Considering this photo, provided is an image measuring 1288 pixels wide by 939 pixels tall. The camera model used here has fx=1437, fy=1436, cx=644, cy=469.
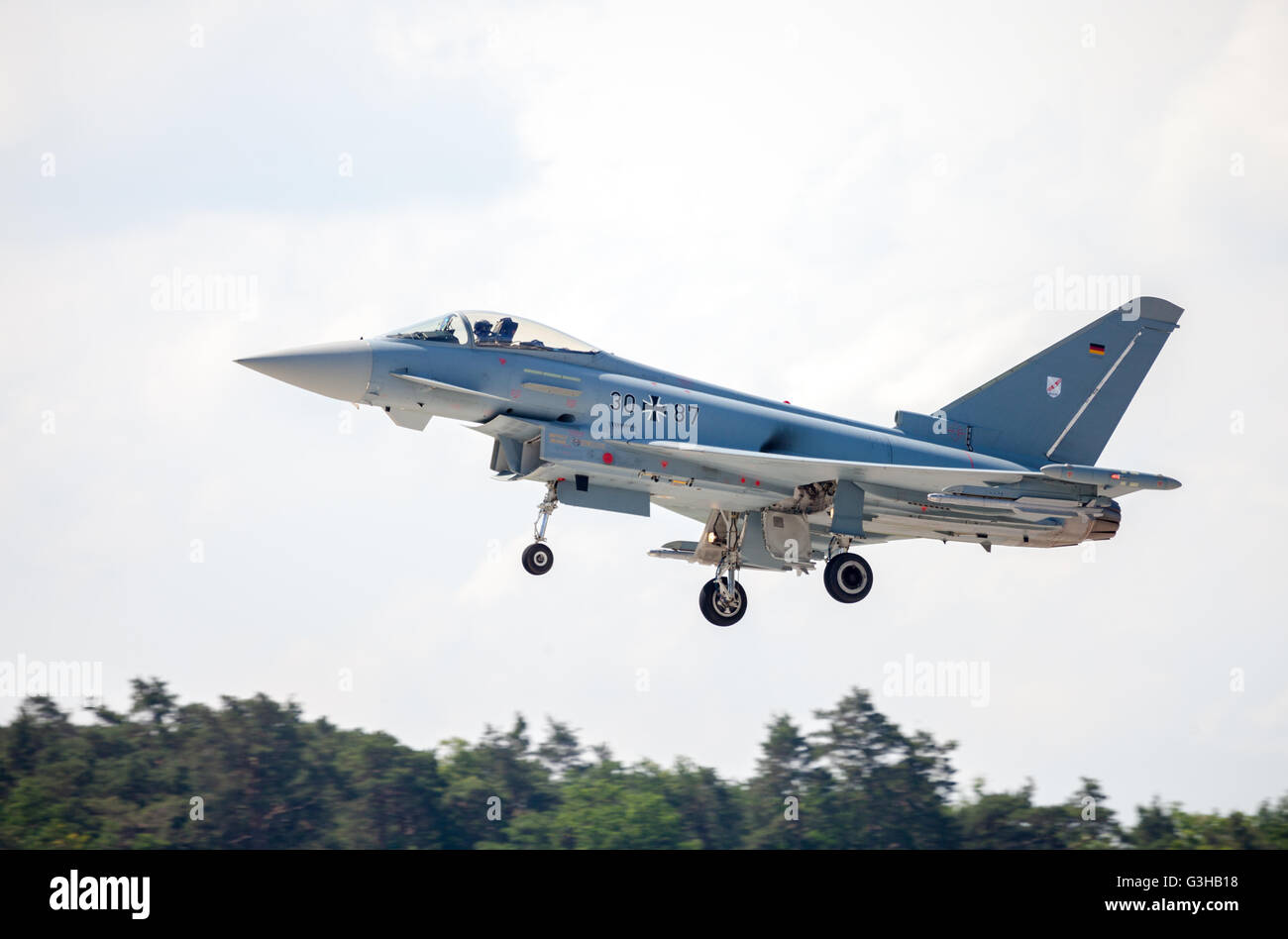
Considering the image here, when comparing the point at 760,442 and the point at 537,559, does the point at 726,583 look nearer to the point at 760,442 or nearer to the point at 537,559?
the point at 760,442

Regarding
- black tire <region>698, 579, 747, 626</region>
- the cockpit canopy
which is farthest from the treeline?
the cockpit canopy

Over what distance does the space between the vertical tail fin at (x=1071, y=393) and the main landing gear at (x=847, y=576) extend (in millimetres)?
2639

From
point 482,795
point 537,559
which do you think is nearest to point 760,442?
point 537,559

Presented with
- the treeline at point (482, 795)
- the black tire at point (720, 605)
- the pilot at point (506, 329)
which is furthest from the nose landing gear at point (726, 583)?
the treeline at point (482, 795)

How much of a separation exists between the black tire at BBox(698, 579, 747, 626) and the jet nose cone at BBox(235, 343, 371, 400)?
6193mm

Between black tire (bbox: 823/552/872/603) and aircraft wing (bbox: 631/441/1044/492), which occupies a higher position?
aircraft wing (bbox: 631/441/1044/492)

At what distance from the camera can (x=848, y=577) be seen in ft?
66.4

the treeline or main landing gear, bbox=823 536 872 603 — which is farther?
the treeline

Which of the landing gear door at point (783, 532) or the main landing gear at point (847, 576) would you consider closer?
the main landing gear at point (847, 576)

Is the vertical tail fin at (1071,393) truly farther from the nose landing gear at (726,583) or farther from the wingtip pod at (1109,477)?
the nose landing gear at (726,583)

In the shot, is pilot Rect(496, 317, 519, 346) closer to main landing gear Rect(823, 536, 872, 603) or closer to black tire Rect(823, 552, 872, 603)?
main landing gear Rect(823, 536, 872, 603)

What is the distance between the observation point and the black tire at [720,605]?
21.1 m

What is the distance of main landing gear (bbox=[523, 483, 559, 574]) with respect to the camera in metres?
18.6
